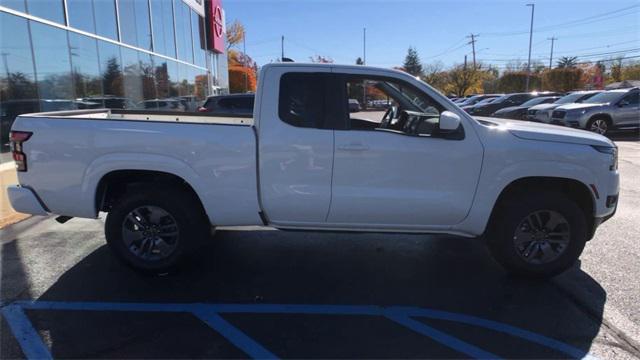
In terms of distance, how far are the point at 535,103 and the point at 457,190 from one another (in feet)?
67.3

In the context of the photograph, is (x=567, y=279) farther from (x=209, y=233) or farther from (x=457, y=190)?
(x=209, y=233)

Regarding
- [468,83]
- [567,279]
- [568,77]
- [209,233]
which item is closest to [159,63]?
[209,233]

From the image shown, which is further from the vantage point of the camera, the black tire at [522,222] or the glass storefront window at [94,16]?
the glass storefront window at [94,16]

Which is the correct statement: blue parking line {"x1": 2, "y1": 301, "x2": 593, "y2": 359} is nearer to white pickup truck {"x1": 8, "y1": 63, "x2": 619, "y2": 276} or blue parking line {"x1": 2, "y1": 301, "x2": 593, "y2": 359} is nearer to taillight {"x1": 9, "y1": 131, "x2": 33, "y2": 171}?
white pickup truck {"x1": 8, "y1": 63, "x2": 619, "y2": 276}

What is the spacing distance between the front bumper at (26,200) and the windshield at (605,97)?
17381mm

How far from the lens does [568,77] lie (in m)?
48.0

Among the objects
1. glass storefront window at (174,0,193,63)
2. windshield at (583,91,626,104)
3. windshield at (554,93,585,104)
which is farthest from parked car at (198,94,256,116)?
glass storefront window at (174,0,193,63)

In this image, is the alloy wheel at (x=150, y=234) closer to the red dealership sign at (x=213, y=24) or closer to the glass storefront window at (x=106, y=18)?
the glass storefront window at (x=106, y=18)

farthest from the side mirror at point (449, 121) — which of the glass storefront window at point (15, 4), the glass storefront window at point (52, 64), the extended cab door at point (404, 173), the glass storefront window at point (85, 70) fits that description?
the glass storefront window at point (85, 70)

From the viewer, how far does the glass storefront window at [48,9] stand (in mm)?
10586

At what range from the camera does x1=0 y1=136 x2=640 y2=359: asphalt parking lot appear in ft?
10.5

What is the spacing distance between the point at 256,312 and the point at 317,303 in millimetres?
516

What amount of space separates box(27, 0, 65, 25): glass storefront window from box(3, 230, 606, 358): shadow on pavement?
8321 mm

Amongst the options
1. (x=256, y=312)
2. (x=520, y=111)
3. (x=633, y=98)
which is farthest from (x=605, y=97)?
(x=256, y=312)
